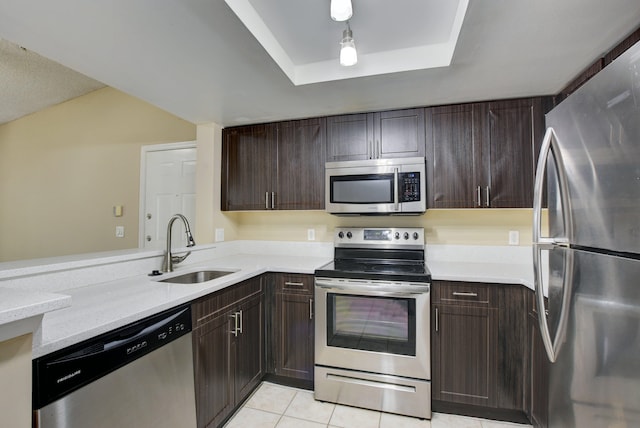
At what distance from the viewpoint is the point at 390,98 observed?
2137mm

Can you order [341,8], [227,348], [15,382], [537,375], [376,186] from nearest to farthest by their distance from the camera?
[15,382]
[341,8]
[537,375]
[227,348]
[376,186]

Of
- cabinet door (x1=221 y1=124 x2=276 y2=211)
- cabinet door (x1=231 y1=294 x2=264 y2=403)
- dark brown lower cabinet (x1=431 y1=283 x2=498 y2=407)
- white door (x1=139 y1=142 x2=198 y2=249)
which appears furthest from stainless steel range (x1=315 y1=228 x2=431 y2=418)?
white door (x1=139 y1=142 x2=198 y2=249)

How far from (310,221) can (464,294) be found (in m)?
1.48

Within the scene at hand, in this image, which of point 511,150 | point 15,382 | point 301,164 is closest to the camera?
point 15,382

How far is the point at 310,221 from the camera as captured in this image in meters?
2.82

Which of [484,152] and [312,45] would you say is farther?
[484,152]

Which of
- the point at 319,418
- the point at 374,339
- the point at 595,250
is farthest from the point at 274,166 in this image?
the point at 595,250

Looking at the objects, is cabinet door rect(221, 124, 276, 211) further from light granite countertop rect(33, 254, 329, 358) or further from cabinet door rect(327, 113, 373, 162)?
light granite countertop rect(33, 254, 329, 358)

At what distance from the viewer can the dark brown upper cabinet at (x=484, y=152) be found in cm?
210

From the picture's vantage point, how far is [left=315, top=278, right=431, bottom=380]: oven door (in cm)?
182

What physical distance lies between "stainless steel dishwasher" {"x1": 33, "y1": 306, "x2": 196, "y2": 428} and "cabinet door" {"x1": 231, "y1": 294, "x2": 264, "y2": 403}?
1.40 feet

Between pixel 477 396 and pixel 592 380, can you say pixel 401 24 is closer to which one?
pixel 592 380

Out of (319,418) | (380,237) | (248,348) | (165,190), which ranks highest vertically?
(165,190)

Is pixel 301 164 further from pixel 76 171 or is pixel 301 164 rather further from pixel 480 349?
pixel 76 171
